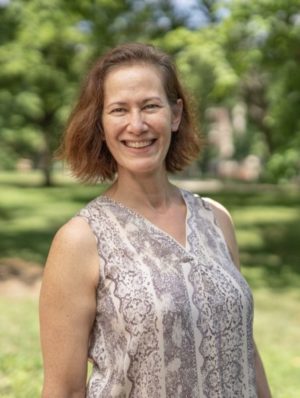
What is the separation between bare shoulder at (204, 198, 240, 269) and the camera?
6.84 feet

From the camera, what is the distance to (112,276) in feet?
5.70

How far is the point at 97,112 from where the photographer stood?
1.92 metres

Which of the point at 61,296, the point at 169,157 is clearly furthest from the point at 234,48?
the point at 61,296

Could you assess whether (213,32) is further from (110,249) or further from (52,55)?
(52,55)

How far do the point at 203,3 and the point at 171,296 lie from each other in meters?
12.8

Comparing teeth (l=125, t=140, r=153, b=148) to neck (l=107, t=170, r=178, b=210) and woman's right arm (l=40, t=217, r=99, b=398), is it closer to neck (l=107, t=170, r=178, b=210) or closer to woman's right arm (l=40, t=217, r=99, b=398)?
neck (l=107, t=170, r=178, b=210)

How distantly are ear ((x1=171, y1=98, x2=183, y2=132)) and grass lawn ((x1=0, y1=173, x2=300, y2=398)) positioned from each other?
311 centimetres

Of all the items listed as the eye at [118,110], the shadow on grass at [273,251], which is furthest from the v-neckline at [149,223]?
the shadow on grass at [273,251]

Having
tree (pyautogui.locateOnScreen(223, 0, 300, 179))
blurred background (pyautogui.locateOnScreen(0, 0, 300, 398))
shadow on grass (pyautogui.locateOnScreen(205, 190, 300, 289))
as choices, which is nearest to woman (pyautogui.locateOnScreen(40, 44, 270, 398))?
blurred background (pyautogui.locateOnScreen(0, 0, 300, 398))

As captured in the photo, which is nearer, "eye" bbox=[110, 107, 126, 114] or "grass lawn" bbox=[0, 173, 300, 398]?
"eye" bbox=[110, 107, 126, 114]

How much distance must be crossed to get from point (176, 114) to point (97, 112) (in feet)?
0.84

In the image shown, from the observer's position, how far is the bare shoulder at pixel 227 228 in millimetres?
2084

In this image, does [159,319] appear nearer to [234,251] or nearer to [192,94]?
→ [234,251]

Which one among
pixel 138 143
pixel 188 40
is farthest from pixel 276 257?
pixel 138 143
